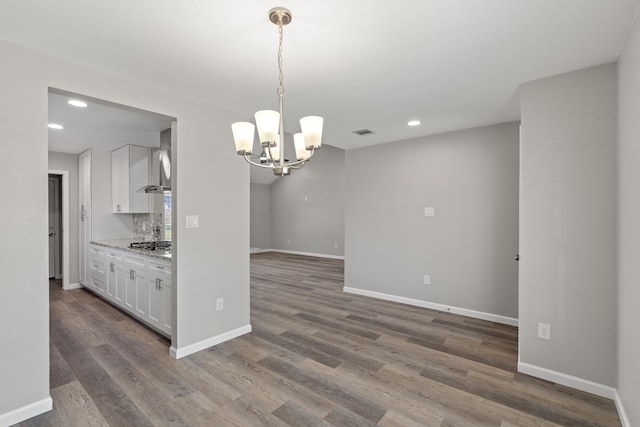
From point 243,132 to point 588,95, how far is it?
8.63 ft

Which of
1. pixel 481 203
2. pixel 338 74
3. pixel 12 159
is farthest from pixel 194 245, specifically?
pixel 481 203

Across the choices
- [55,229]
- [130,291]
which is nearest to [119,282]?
[130,291]

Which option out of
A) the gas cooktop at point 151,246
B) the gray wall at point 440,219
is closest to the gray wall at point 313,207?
the gray wall at point 440,219

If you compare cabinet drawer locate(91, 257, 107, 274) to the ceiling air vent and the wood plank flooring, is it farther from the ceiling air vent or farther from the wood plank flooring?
the ceiling air vent

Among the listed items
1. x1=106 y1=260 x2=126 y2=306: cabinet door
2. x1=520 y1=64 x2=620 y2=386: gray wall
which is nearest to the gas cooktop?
x1=106 y1=260 x2=126 y2=306: cabinet door

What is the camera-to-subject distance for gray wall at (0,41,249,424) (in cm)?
200

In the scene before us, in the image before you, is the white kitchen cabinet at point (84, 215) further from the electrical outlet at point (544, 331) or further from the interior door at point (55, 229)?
the electrical outlet at point (544, 331)

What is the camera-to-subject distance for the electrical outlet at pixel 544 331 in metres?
2.54

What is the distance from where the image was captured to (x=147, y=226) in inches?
219

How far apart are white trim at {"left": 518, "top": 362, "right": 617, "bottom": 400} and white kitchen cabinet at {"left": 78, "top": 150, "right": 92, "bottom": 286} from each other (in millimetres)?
6144

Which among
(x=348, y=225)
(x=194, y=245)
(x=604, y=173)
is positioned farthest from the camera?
(x=348, y=225)

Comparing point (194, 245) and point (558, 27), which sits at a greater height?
point (558, 27)

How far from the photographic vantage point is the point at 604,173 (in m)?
2.31

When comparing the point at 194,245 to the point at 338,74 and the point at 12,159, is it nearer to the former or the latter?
the point at 12,159
